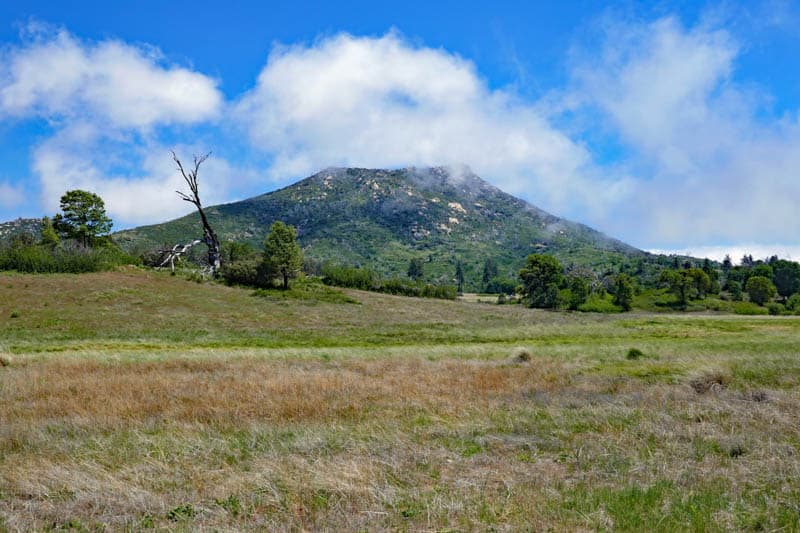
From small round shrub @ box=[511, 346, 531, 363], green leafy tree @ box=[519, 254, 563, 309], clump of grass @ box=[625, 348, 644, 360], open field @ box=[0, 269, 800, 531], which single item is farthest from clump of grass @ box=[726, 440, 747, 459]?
green leafy tree @ box=[519, 254, 563, 309]

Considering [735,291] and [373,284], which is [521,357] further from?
[735,291]

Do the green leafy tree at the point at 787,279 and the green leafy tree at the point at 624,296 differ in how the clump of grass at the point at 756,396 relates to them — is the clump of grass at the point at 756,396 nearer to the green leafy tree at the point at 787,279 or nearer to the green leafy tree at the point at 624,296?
the green leafy tree at the point at 624,296

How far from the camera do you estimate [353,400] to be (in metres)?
15.4

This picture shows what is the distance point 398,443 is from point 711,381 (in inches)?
499

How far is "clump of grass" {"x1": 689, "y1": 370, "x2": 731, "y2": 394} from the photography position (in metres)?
16.7

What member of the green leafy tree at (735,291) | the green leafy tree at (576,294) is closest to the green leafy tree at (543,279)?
the green leafy tree at (576,294)

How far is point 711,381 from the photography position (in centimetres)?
1755

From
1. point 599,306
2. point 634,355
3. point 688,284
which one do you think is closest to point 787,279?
point 688,284

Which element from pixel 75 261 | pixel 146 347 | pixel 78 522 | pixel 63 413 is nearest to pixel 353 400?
pixel 63 413

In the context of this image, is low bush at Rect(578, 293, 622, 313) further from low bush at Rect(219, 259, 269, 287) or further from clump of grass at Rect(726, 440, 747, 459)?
clump of grass at Rect(726, 440, 747, 459)

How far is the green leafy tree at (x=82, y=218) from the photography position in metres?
78.1

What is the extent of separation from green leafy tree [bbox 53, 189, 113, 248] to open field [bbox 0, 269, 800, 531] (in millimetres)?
63385

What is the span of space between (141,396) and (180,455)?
6.91 metres

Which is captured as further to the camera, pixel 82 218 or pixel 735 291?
pixel 735 291
